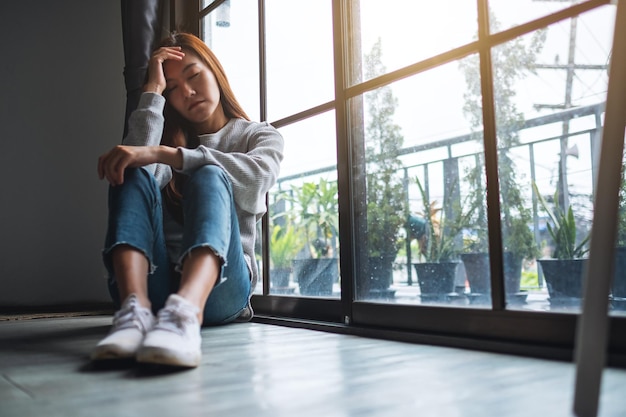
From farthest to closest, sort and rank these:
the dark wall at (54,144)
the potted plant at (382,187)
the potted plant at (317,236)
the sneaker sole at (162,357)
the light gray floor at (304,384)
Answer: the dark wall at (54,144)
the potted plant at (317,236)
the potted plant at (382,187)
the sneaker sole at (162,357)
the light gray floor at (304,384)

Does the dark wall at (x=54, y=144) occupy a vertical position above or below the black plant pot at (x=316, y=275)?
above

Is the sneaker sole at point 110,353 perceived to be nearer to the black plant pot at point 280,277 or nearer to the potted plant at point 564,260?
the potted plant at point 564,260

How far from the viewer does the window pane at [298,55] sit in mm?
1780

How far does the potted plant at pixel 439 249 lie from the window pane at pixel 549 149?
14cm

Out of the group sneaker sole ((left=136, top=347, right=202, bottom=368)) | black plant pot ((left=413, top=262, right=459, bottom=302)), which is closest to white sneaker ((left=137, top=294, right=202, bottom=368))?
sneaker sole ((left=136, top=347, right=202, bottom=368))

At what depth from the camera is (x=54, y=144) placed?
2.72 meters

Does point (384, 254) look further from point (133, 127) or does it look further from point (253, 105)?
point (253, 105)

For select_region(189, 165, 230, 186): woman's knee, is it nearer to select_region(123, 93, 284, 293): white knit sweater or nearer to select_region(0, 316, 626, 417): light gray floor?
select_region(123, 93, 284, 293): white knit sweater

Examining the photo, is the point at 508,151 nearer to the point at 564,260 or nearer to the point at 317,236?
→ the point at 564,260

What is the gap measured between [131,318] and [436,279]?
718 mm

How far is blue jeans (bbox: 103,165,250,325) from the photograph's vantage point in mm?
1122

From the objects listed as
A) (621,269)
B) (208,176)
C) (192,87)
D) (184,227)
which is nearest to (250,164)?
(208,176)

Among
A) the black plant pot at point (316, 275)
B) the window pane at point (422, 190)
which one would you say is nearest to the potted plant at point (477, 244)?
the window pane at point (422, 190)

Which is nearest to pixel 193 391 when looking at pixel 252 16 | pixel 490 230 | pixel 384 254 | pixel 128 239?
pixel 128 239
